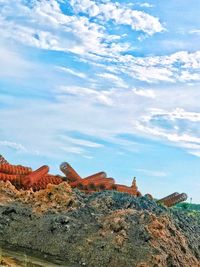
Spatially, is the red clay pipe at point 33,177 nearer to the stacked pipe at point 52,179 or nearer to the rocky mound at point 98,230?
the stacked pipe at point 52,179

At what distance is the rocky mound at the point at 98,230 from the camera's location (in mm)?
11836

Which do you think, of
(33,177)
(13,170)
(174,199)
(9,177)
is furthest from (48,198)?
(174,199)

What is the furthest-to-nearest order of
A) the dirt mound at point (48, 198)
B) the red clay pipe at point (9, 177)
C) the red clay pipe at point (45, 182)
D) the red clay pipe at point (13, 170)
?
the red clay pipe at point (13, 170)
the red clay pipe at point (9, 177)
the red clay pipe at point (45, 182)
the dirt mound at point (48, 198)

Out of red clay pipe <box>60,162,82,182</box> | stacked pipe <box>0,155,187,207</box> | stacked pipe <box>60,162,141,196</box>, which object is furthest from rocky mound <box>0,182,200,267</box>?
red clay pipe <box>60,162,82,182</box>

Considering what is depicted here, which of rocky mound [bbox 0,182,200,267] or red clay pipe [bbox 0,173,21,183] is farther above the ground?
red clay pipe [bbox 0,173,21,183]

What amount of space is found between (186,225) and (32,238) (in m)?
4.59

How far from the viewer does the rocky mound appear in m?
11.8

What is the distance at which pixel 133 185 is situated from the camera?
20.7 metres

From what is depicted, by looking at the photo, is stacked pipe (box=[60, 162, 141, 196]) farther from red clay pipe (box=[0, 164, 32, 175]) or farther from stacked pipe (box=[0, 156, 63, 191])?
red clay pipe (box=[0, 164, 32, 175])

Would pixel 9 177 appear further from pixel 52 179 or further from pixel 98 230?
pixel 98 230

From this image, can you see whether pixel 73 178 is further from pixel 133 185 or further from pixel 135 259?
pixel 135 259

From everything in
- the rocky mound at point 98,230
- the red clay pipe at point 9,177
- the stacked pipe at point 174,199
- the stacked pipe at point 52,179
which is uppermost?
the stacked pipe at point 174,199

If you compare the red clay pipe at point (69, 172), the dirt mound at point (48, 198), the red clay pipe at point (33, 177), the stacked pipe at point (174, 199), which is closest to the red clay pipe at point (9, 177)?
the red clay pipe at point (33, 177)

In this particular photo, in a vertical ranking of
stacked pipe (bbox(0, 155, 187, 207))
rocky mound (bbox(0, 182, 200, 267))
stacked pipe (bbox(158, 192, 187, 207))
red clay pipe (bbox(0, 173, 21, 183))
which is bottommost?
rocky mound (bbox(0, 182, 200, 267))
